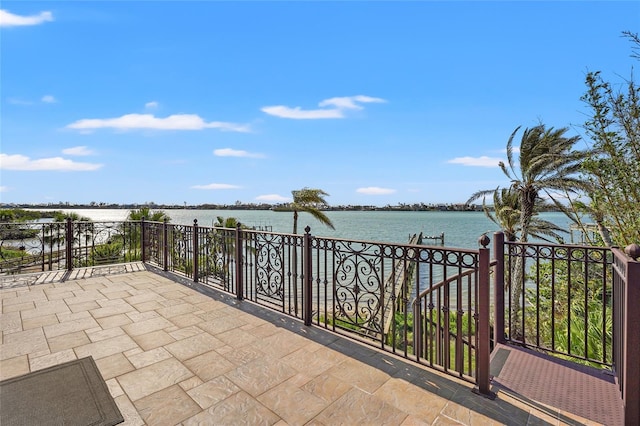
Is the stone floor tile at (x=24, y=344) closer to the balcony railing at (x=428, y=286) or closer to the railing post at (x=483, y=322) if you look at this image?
the balcony railing at (x=428, y=286)

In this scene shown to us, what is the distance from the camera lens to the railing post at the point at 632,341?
175 cm

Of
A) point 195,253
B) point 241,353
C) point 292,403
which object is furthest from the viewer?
point 195,253

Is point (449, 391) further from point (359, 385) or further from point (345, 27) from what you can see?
point (345, 27)

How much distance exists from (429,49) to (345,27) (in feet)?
6.17

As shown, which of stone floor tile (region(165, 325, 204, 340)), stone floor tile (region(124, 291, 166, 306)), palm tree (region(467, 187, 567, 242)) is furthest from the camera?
palm tree (region(467, 187, 567, 242))

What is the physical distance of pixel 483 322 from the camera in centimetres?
226

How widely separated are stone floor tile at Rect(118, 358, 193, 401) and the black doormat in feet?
0.44

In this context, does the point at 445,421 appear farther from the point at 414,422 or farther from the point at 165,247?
the point at 165,247

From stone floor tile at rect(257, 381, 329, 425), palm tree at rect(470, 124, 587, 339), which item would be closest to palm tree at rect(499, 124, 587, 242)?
palm tree at rect(470, 124, 587, 339)

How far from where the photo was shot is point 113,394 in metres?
2.19

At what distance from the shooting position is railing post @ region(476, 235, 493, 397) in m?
2.19

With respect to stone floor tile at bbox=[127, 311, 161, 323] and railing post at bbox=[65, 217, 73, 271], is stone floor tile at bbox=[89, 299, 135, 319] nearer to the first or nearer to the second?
stone floor tile at bbox=[127, 311, 161, 323]

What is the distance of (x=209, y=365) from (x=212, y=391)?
1.36 feet

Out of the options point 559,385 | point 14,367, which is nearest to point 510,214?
point 559,385
